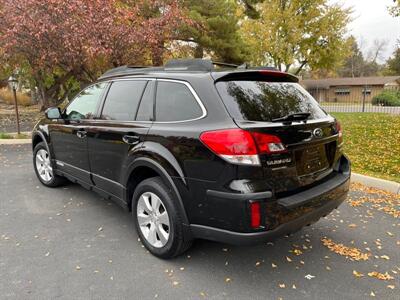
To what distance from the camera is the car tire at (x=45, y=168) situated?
497 cm

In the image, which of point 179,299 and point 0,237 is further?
point 0,237

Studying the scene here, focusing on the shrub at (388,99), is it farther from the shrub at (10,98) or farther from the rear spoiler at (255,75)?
the shrub at (10,98)

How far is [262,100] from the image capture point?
2730 mm

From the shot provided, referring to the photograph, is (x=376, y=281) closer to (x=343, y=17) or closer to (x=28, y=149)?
(x=28, y=149)

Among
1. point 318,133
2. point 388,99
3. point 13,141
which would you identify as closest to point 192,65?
point 318,133

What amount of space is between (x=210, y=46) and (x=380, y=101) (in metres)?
19.1

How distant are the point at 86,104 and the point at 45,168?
1.71 meters

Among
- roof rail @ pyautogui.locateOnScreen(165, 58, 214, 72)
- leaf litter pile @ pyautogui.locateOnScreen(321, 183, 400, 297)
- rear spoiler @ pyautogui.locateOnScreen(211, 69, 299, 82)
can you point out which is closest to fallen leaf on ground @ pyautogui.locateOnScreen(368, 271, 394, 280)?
leaf litter pile @ pyautogui.locateOnScreen(321, 183, 400, 297)

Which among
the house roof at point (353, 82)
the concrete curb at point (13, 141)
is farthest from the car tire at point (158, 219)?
the house roof at point (353, 82)

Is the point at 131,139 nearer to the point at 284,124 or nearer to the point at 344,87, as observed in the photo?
the point at 284,124

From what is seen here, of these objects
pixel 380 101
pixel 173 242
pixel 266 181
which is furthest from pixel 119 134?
pixel 380 101

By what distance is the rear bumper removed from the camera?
93.8 inches

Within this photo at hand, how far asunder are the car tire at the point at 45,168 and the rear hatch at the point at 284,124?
139 inches

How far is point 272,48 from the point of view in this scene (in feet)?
71.8
